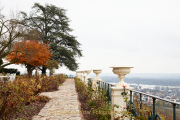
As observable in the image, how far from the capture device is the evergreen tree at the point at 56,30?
29578 mm

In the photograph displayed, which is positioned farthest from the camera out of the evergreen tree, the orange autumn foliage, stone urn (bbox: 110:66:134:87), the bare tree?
the evergreen tree

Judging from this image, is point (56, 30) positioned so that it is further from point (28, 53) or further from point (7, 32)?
point (7, 32)

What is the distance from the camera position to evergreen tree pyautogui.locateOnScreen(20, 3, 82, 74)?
97.0ft

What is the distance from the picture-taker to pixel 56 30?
31.5 m

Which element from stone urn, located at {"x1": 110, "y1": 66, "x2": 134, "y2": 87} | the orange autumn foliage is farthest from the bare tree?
stone urn, located at {"x1": 110, "y1": 66, "x2": 134, "y2": 87}

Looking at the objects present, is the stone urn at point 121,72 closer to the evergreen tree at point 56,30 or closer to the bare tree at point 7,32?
the bare tree at point 7,32

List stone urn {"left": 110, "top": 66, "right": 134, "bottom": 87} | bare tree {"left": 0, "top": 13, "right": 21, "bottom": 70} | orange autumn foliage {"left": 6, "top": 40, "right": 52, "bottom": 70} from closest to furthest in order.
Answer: stone urn {"left": 110, "top": 66, "right": 134, "bottom": 87}
bare tree {"left": 0, "top": 13, "right": 21, "bottom": 70}
orange autumn foliage {"left": 6, "top": 40, "right": 52, "bottom": 70}

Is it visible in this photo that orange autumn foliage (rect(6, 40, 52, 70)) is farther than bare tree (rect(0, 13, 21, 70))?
Yes

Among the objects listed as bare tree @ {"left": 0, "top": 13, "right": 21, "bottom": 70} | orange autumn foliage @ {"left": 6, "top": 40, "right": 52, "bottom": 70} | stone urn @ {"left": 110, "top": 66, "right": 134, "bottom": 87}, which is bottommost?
stone urn @ {"left": 110, "top": 66, "right": 134, "bottom": 87}

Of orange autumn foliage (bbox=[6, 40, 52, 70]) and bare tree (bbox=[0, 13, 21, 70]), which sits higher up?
bare tree (bbox=[0, 13, 21, 70])

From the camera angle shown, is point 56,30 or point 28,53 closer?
point 28,53

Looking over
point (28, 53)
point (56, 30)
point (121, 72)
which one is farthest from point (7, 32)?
point (121, 72)

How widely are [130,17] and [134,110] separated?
440 centimetres

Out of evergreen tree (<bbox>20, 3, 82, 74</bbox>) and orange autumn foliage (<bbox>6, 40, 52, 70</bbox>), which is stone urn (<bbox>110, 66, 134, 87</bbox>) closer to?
orange autumn foliage (<bbox>6, 40, 52, 70</bbox>)
